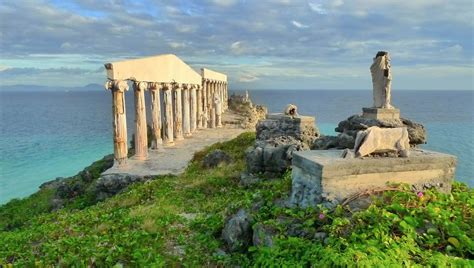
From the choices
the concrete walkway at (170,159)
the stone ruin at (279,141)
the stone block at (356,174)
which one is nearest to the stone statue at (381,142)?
the stone block at (356,174)

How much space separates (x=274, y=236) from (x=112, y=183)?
1366 centimetres

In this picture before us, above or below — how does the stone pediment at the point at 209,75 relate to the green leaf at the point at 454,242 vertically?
above

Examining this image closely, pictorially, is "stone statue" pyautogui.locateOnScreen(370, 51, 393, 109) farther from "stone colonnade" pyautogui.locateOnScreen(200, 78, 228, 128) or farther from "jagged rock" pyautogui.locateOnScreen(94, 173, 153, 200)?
"stone colonnade" pyautogui.locateOnScreen(200, 78, 228, 128)

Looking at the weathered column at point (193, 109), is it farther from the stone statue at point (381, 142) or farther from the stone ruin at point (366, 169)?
the stone statue at point (381, 142)

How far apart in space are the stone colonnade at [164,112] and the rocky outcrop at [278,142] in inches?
306

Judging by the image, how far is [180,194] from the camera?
14.7 metres

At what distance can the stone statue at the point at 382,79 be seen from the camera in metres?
15.3

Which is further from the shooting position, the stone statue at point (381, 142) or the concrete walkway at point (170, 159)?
the concrete walkway at point (170, 159)

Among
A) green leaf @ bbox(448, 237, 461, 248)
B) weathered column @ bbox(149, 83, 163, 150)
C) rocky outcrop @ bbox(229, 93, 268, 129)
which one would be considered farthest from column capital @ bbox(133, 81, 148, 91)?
rocky outcrop @ bbox(229, 93, 268, 129)

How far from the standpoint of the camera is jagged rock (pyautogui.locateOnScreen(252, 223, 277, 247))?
731cm

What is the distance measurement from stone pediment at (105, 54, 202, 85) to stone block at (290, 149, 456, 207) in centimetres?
1452

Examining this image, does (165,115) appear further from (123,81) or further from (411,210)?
(411,210)

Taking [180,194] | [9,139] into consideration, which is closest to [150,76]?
[180,194]

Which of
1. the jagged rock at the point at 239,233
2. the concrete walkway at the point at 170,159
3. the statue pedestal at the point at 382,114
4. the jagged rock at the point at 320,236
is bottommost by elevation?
the concrete walkway at the point at 170,159
